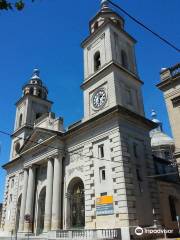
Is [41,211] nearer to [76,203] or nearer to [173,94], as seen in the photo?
[76,203]

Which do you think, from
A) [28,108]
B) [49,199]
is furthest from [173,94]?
[28,108]

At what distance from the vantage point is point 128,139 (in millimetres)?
26203

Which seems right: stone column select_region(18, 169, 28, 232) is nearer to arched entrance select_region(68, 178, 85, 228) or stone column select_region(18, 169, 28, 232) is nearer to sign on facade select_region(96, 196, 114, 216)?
arched entrance select_region(68, 178, 85, 228)

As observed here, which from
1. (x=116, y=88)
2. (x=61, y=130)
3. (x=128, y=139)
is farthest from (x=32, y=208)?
(x=116, y=88)

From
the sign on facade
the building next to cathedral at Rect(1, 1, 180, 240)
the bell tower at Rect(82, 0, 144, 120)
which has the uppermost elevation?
the bell tower at Rect(82, 0, 144, 120)

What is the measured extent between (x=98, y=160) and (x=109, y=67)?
1082 centimetres

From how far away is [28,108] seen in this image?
44.6 meters

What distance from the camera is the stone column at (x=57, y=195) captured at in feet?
91.2

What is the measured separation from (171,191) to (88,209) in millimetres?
11686

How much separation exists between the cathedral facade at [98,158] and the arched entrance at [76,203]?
10 centimetres

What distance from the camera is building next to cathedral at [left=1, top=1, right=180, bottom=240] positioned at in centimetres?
2378

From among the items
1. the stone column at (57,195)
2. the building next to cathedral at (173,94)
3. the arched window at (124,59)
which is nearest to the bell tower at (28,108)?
the stone column at (57,195)

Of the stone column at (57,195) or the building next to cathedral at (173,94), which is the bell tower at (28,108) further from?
the building next to cathedral at (173,94)

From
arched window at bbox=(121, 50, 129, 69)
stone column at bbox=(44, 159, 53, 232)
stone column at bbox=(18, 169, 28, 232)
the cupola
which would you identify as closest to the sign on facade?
stone column at bbox=(44, 159, 53, 232)
